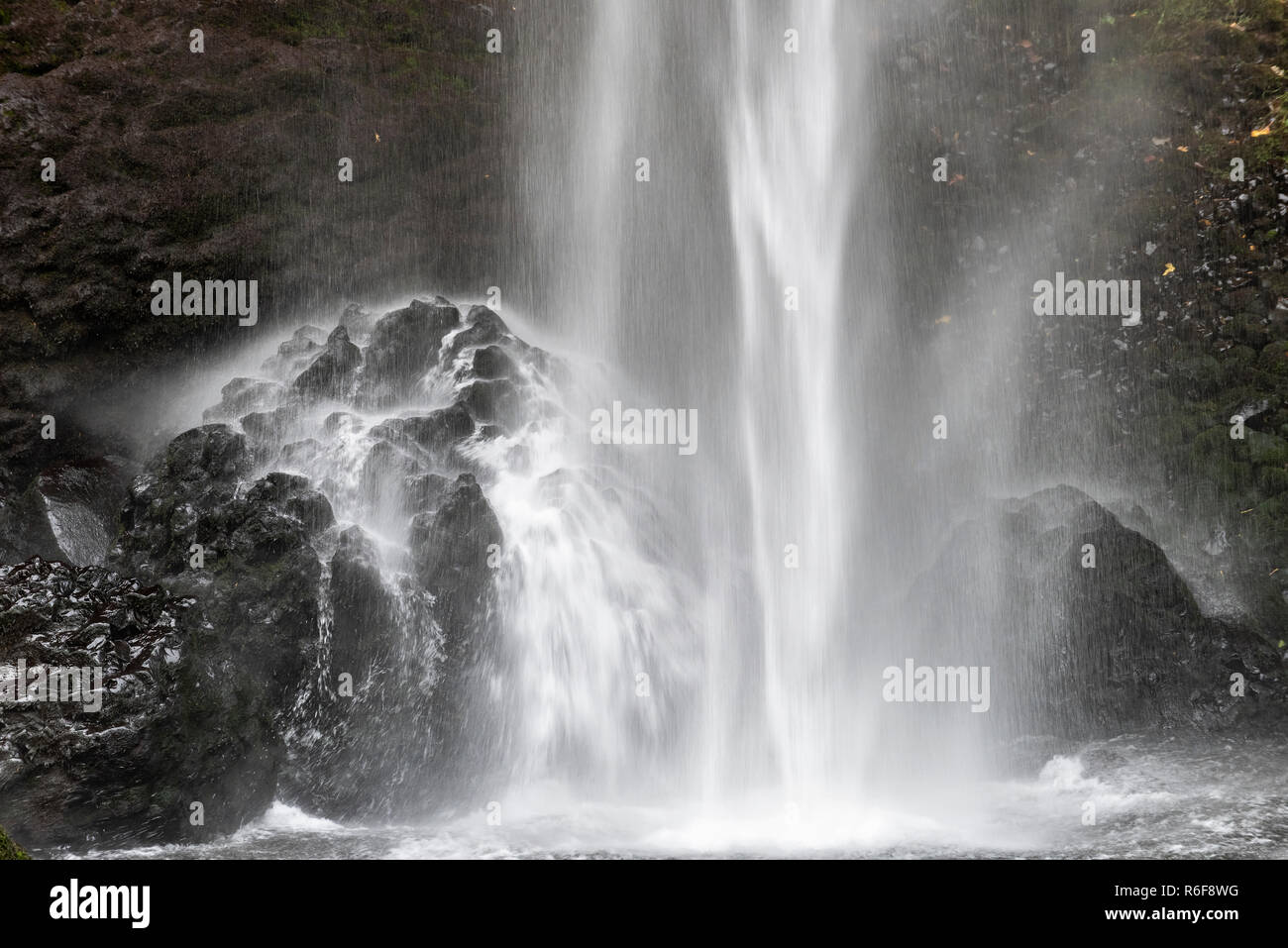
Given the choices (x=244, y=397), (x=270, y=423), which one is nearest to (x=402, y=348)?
(x=270, y=423)

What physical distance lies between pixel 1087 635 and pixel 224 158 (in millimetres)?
11531

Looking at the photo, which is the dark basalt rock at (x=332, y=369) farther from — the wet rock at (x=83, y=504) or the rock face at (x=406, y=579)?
the wet rock at (x=83, y=504)

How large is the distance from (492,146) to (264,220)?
3.20m

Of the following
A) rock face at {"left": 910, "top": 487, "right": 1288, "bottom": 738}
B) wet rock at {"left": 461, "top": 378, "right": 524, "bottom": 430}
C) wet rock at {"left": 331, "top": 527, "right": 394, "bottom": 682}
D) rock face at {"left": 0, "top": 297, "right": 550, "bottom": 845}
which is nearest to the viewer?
rock face at {"left": 0, "top": 297, "right": 550, "bottom": 845}

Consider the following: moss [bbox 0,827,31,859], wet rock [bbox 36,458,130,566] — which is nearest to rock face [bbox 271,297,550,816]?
wet rock [bbox 36,458,130,566]

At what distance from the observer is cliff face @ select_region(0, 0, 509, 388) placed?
39.5 feet

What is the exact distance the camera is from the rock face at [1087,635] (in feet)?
37.4

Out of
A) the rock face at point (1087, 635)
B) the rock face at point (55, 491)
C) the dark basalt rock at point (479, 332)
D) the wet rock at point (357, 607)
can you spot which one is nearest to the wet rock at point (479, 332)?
the dark basalt rock at point (479, 332)

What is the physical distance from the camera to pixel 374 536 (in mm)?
10781

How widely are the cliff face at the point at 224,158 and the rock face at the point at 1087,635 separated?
7.50 meters

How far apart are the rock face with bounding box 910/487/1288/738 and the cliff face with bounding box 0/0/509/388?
7.50 meters

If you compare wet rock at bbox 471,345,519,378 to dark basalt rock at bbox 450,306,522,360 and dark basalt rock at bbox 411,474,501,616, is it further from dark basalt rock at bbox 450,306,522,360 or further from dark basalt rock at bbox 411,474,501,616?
dark basalt rock at bbox 411,474,501,616

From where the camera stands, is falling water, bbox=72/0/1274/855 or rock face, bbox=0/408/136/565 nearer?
falling water, bbox=72/0/1274/855

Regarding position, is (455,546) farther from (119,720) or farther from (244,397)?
(244,397)
